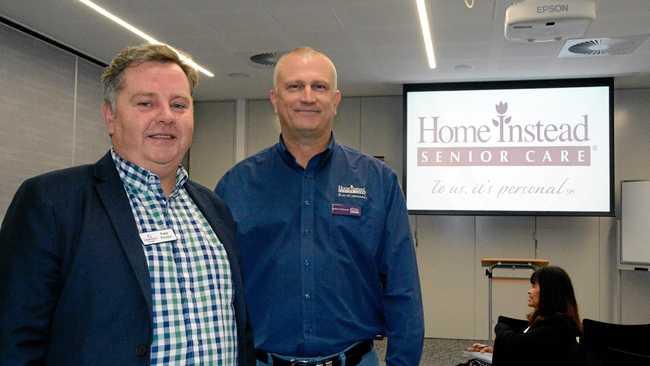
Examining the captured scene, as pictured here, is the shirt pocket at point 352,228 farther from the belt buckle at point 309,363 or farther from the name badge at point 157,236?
the name badge at point 157,236

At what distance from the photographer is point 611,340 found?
3219 millimetres

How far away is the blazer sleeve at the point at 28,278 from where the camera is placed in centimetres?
117

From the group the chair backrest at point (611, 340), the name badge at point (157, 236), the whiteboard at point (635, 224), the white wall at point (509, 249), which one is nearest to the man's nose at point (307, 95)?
the name badge at point (157, 236)

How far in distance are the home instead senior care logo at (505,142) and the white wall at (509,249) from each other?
2.01ft

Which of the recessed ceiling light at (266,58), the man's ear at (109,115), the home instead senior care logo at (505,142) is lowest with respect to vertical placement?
the man's ear at (109,115)

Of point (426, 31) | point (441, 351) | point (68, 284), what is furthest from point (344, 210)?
point (441, 351)

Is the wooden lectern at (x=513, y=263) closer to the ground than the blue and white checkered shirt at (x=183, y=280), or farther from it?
closer to the ground

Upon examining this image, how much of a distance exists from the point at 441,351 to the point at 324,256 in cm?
521

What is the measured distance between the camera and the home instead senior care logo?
22.3ft

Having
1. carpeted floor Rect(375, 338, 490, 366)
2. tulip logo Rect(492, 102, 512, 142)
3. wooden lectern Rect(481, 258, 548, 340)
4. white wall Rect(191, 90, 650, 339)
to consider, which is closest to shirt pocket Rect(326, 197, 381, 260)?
wooden lectern Rect(481, 258, 548, 340)

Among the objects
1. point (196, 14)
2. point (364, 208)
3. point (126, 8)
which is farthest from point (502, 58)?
point (364, 208)

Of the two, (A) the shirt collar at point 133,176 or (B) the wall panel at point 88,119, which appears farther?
(B) the wall panel at point 88,119

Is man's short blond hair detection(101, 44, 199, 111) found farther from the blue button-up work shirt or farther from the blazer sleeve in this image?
the blue button-up work shirt

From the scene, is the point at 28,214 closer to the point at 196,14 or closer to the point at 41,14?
the point at 196,14
